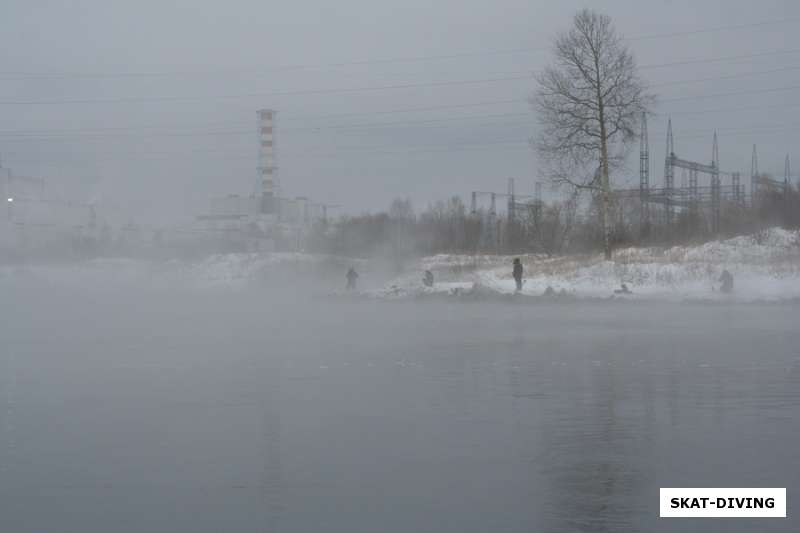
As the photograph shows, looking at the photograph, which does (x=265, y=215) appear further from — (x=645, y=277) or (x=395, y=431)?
(x=395, y=431)

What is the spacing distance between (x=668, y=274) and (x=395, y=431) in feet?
89.4

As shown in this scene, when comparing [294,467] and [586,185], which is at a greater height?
[586,185]

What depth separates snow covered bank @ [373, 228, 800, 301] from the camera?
110 ft

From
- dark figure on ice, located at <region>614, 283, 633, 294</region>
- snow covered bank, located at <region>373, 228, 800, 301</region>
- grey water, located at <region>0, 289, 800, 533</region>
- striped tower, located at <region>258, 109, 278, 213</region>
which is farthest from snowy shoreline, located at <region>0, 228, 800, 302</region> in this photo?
striped tower, located at <region>258, 109, 278, 213</region>

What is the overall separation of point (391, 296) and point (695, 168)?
33806 mm

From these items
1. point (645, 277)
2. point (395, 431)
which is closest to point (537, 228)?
point (645, 277)

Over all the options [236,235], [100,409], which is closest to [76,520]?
[100,409]

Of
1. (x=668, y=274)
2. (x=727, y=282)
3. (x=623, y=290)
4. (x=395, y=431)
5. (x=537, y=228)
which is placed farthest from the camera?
(x=537, y=228)

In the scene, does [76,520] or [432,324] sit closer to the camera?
[76,520]

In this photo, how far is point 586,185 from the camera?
4234cm

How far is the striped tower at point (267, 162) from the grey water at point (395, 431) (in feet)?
239

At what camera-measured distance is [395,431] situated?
10.1 metres

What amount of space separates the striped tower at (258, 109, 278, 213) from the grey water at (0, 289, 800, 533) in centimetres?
7293

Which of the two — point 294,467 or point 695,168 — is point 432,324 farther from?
point 695,168
